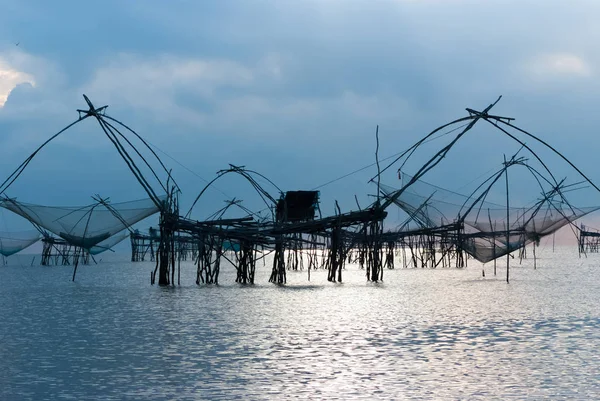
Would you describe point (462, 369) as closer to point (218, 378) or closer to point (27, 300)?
point (218, 378)

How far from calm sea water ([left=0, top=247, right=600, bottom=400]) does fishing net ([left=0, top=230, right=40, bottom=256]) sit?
29.0m

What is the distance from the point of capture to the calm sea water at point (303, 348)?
24.2 feet

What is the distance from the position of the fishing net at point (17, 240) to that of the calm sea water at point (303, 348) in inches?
1142

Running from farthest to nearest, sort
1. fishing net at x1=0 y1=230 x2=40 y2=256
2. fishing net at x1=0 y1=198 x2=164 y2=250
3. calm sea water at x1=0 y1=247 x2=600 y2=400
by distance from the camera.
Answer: fishing net at x1=0 y1=230 x2=40 y2=256, fishing net at x1=0 y1=198 x2=164 y2=250, calm sea water at x1=0 y1=247 x2=600 y2=400

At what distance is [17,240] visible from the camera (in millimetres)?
45031

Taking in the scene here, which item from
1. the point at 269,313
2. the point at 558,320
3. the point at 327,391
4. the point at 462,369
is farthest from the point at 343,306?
the point at 327,391

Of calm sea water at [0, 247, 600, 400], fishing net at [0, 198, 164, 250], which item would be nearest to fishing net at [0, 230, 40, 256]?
fishing net at [0, 198, 164, 250]

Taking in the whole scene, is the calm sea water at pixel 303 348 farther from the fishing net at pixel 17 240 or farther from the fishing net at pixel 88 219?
the fishing net at pixel 17 240

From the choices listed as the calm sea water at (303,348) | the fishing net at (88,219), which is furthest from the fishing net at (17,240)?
the calm sea water at (303,348)

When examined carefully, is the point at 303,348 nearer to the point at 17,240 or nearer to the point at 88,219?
the point at 88,219

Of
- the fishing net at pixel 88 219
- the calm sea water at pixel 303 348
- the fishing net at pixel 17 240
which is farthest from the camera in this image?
the fishing net at pixel 17 240

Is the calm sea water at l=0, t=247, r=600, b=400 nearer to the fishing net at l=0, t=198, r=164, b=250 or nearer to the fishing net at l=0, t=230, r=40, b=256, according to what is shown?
the fishing net at l=0, t=198, r=164, b=250

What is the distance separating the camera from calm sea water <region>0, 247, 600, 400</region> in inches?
291

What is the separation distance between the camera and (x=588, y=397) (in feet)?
22.8
